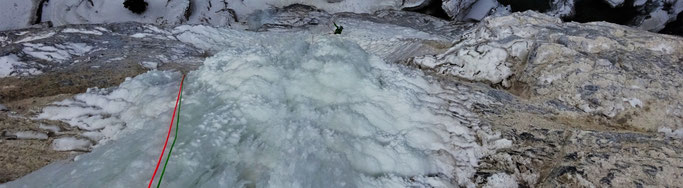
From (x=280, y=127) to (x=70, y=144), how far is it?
147 cm

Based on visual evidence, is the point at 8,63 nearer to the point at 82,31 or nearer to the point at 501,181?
the point at 82,31

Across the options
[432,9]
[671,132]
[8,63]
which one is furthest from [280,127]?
[432,9]

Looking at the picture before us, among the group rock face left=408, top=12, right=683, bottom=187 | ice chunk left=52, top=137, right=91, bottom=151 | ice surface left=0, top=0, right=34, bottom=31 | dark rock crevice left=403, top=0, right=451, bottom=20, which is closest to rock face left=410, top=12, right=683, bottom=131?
rock face left=408, top=12, right=683, bottom=187

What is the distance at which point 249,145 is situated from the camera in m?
2.85

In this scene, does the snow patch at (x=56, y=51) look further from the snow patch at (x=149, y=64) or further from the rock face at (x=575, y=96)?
the rock face at (x=575, y=96)

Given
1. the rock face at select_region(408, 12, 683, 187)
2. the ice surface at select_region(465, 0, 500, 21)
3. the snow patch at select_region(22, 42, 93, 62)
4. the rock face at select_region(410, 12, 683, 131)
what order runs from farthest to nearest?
the ice surface at select_region(465, 0, 500, 21) < the snow patch at select_region(22, 42, 93, 62) < the rock face at select_region(410, 12, 683, 131) < the rock face at select_region(408, 12, 683, 187)

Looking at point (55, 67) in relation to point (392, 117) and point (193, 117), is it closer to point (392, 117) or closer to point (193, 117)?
point (193, 117)

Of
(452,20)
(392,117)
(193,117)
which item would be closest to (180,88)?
(193,117)

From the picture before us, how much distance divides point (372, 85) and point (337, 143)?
0.93 metres

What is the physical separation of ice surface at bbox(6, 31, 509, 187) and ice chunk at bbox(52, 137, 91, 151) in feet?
0.58

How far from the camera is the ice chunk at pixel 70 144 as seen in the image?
2898 mm

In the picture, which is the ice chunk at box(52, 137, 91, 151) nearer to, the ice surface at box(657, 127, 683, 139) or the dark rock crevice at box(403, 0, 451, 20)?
the ice surface at box(657, 127, 683, 139)

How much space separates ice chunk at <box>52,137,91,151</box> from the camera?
290 cm

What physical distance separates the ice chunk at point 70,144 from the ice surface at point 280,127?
18 cm
